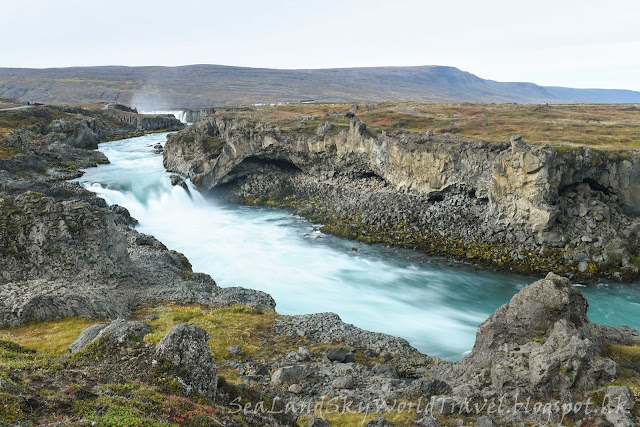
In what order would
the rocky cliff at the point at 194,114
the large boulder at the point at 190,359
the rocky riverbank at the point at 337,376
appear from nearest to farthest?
1. the rocky riverbank at the point at 337,376
2. the large boulder at the point at 190,359
3. the rocky cliff at the point at 194,114

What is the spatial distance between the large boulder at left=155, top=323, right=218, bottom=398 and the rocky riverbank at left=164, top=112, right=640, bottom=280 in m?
36.4

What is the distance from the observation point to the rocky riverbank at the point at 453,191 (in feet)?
140

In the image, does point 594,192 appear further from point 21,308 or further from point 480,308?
point 21,308

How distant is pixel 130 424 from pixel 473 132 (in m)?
67.6

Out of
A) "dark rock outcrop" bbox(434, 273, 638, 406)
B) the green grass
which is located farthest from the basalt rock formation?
the green grass

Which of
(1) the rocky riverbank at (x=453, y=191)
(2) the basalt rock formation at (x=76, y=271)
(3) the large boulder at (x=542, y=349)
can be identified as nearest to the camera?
(3) the large boulder at (x=542, y=349)

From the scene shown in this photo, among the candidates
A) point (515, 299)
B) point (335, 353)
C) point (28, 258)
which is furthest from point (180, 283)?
point (515, 299)

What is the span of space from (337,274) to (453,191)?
1949 cm

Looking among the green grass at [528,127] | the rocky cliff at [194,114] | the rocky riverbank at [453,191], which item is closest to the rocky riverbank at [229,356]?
the rocky riverbank at [453,191]

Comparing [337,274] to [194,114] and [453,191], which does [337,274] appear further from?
[194,114]

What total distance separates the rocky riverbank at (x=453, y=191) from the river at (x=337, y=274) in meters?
2.88

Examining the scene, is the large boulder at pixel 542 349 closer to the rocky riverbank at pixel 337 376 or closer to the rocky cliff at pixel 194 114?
the rocky riverbank at pixel 337 376

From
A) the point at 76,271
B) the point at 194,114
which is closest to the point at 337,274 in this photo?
the point at 76,271

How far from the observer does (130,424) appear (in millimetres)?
9195
